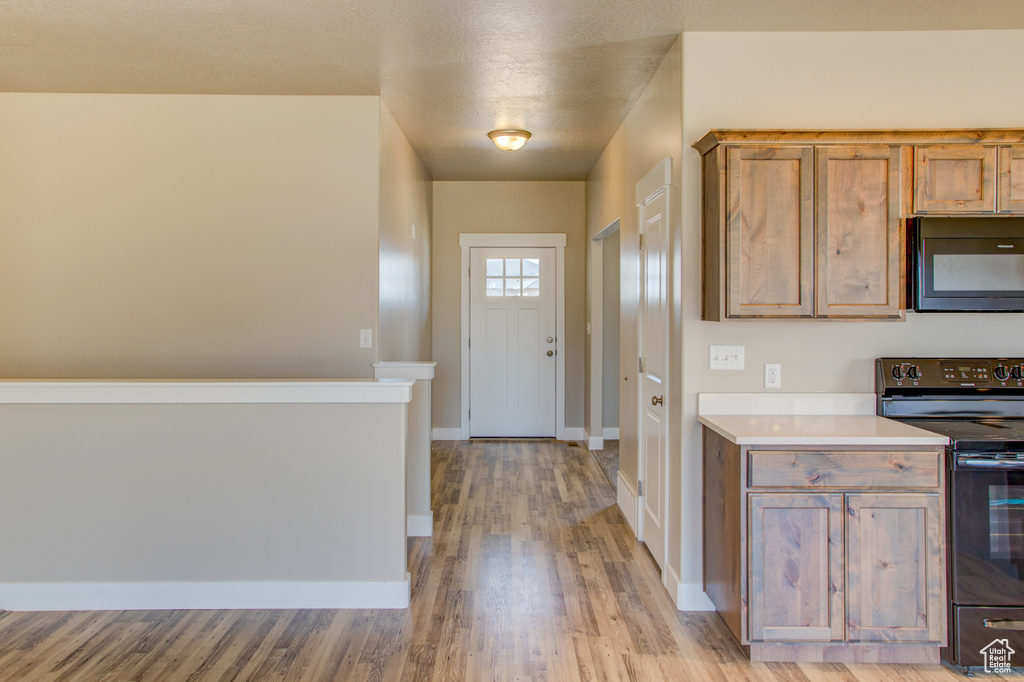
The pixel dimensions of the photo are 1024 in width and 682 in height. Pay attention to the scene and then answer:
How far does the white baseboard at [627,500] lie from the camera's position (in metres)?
3.82

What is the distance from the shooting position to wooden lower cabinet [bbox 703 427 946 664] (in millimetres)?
2271

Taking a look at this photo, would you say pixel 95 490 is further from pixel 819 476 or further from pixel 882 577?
pixel 882 577


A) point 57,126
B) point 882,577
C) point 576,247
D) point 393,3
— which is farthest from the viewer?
point 576,247

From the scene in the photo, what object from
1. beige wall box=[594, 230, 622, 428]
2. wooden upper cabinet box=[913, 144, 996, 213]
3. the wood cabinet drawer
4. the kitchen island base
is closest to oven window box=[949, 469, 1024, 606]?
the wood cabinet drawer

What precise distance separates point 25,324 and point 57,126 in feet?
3.61

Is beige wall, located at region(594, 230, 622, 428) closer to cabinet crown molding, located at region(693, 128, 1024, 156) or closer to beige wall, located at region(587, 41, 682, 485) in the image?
beige wall, located at region(587, 41, 682, 485)

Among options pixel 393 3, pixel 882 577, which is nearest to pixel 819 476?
pixel 882 577

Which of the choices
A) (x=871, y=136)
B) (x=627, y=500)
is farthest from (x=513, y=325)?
(x=871, y=136)

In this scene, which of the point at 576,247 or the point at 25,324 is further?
the point at 576,247

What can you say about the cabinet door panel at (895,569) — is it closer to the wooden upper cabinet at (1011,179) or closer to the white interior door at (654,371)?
the white interior door at (654,371)

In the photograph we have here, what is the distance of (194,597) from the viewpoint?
9.29ft

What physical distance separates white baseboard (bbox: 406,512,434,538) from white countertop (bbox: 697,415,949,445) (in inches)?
69.3

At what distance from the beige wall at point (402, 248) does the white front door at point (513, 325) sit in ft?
2.00

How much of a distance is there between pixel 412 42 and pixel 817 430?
2.33 meters
